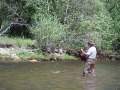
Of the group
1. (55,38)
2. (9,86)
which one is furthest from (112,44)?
(9,86)

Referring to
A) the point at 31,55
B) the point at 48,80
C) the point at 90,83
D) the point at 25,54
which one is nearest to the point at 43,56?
the point at 31,55

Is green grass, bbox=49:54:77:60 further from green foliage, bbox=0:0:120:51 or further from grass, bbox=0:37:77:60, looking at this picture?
green foliage, bbox=0:0:120:51

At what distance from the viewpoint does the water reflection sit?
16922 mm

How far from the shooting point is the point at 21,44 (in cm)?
3316

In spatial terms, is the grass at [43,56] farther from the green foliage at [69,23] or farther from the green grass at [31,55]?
the green foliage at [69,23]

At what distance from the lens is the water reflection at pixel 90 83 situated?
1692 cm

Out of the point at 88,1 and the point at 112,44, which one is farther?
the point at 112,44

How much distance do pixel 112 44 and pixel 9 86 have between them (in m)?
25.0

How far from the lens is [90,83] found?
60.1ft

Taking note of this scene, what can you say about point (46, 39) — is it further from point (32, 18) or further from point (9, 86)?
point (9, 86)

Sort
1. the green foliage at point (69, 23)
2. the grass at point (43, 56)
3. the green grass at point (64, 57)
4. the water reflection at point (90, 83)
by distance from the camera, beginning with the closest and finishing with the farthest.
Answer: the water reflection at point (90, 83) → the grass at point (43, 56) → the green grass at point (64, 57) → the green foliage at point (69, 23)

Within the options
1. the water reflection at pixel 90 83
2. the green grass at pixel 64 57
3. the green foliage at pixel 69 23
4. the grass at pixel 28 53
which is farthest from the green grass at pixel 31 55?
the water reflection at pixel 90 83

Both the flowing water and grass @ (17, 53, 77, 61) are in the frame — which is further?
grass @ (17, 53, 77, 61)

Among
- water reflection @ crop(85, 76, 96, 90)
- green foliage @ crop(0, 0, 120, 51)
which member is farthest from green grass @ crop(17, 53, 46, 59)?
water reflection @ crop(85, 76, 96, 90)
